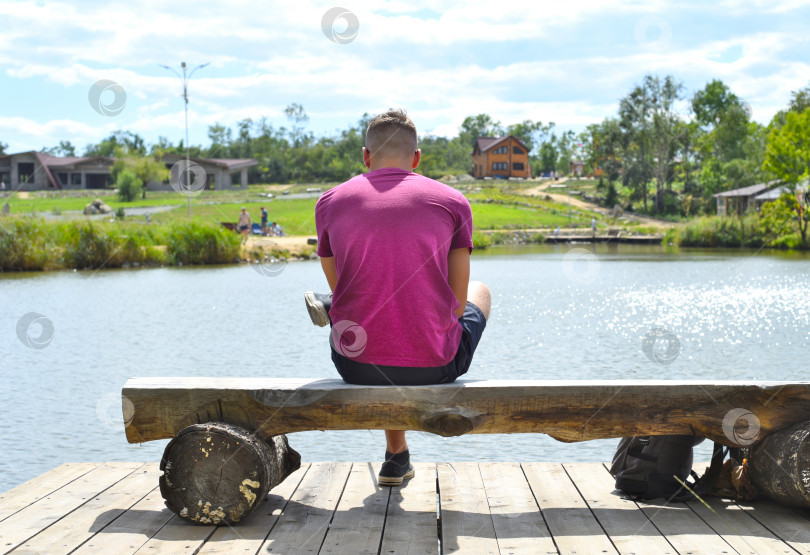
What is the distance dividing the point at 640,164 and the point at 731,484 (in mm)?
73169

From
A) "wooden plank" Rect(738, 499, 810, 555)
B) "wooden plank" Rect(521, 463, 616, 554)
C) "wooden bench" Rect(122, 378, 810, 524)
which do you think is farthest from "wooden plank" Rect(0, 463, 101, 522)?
"wooden plank" Rect(738, 499, 810, 555)

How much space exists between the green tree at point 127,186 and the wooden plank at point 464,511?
200 feet

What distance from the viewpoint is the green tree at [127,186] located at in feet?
203

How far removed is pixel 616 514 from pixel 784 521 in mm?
670

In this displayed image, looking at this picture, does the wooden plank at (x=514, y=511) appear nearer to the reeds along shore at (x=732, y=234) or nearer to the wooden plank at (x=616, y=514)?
the wooden plank at (x=616, y=514)

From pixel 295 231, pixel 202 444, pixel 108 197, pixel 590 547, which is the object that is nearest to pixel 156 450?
pixel 202 444

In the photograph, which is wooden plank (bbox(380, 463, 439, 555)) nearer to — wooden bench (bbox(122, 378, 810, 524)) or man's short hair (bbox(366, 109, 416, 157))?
wooden bench (bbox(122, 378, 810, 524))

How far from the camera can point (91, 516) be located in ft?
12.6

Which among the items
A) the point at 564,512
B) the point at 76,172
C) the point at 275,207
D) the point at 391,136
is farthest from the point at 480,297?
the point at 76,172

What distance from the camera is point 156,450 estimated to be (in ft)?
21.6

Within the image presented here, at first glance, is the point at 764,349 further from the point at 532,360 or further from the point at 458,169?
the point at 458,169

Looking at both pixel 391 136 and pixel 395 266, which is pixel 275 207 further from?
pixel 395 266

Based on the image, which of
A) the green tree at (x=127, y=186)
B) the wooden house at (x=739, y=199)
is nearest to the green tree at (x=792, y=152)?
the wooden house at (x=739, y=199)

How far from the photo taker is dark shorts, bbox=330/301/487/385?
374cm
